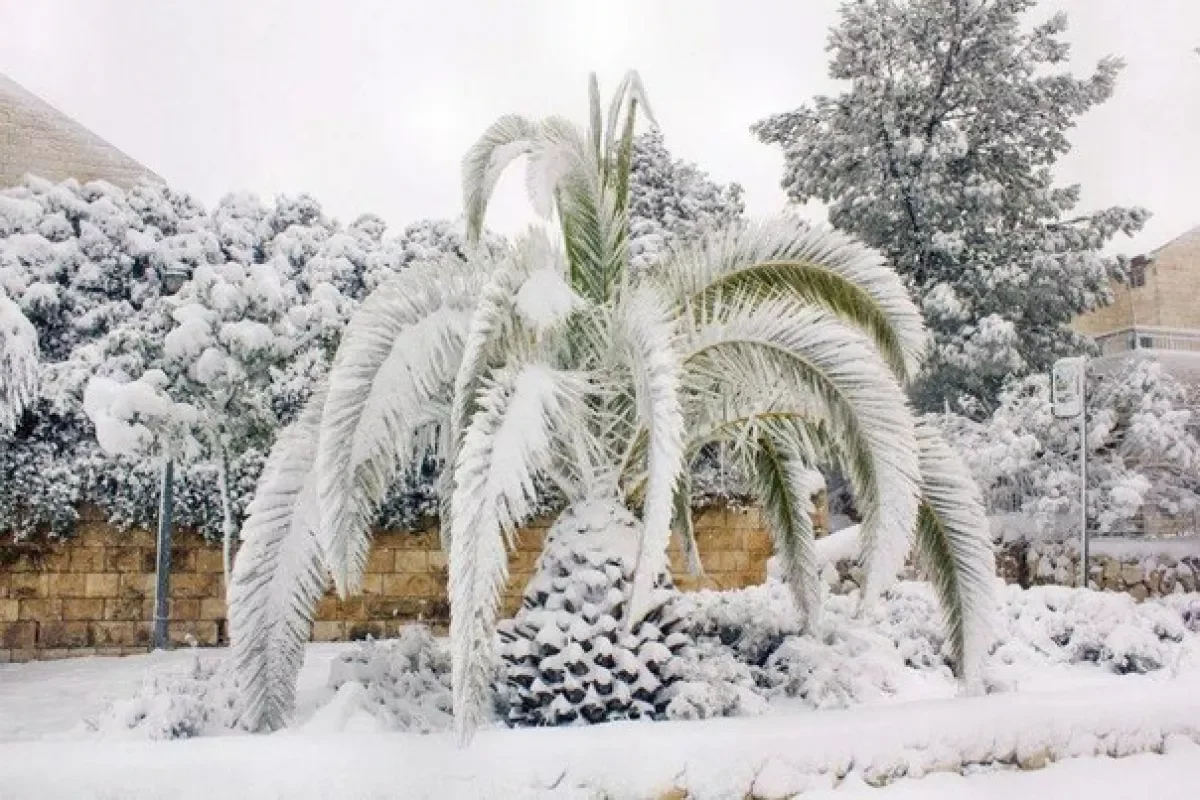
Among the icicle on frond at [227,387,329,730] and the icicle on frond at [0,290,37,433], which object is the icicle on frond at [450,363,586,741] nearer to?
the icicle on frond at [227,387,329,730]

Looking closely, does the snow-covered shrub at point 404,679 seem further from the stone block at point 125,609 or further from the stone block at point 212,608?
the stone block at point 125,609

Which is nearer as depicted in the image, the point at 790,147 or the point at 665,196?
the point at 665,196

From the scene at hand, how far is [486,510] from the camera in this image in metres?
3.66

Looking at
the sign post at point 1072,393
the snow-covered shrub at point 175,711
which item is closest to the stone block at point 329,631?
the snow-covered shrub at point 175,711

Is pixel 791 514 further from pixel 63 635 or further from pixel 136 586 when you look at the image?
pixel 63 635

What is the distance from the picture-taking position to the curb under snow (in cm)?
347

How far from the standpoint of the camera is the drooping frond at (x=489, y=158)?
510cm

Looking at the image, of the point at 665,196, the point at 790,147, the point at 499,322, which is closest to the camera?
the point at 499,322

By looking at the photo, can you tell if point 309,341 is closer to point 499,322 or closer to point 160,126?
point 160,126

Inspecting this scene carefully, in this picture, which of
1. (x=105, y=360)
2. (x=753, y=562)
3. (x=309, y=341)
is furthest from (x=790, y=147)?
(x=105, y=360)

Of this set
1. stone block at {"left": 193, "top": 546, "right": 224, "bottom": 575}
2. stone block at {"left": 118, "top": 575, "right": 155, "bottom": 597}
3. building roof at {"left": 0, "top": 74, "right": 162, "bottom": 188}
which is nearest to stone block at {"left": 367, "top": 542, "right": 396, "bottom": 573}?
stone block at {"left": 193, "top": 546, "right": 224, "bottom": 575}

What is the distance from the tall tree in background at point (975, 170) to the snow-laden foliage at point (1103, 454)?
172 centimetres

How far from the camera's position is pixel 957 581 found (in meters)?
4.74

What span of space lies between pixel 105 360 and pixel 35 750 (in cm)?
543
